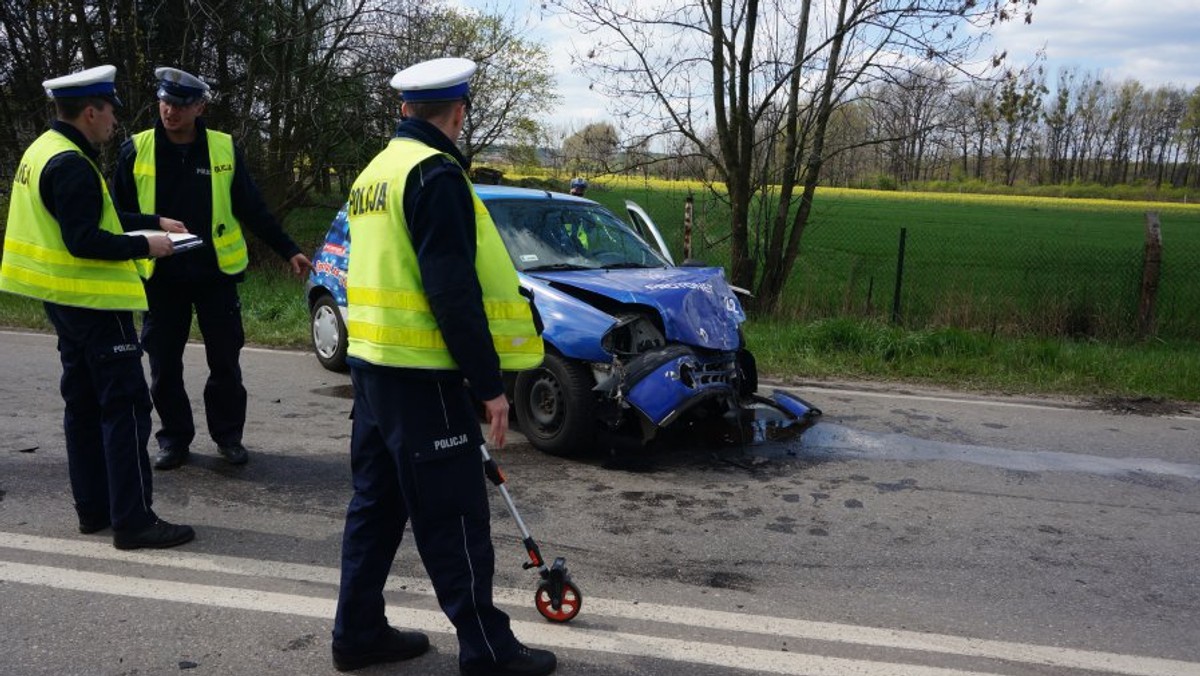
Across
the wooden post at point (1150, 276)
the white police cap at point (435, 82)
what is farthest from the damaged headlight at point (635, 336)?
the wooden post at point (1150, 276)

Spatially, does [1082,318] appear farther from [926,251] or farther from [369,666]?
[926,251]

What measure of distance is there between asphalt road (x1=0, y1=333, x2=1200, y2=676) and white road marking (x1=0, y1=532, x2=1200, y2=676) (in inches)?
0.4

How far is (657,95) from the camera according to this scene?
12.1m

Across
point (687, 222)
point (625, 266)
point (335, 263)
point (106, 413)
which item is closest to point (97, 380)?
point (106, 413)

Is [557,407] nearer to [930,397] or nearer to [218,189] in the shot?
[218,189]

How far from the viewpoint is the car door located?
304 inches

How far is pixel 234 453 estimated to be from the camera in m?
5.51

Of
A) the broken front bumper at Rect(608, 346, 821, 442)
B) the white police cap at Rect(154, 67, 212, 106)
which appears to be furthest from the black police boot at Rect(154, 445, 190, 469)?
the broken front bumper at Rect(608, 346, 821, 442)

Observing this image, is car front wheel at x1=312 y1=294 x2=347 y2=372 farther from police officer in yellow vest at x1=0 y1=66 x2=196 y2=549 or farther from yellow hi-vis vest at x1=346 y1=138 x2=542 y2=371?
yellow hi-vis vest at x1=346 y1=138 x2=542 y2=371

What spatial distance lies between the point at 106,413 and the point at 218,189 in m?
1.54

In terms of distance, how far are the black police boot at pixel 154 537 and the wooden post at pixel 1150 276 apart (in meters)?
10.7

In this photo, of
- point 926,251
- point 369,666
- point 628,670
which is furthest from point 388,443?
point 926,251

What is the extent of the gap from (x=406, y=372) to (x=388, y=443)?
9.3 inches

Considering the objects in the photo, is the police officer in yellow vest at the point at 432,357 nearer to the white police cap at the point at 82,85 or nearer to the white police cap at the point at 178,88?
the white police cap at the point at 82,85
